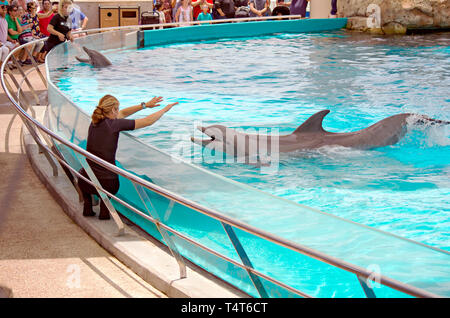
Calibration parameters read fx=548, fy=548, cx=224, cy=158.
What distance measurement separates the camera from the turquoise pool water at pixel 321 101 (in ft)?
21.4

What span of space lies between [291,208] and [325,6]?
21.3m

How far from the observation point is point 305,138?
23.1ft

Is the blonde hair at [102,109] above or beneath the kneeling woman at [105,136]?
above

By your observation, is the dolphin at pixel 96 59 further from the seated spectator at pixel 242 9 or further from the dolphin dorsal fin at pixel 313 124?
the dolphin dorsal fin at pixel 313 124

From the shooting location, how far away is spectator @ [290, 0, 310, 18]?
20984 millimetres

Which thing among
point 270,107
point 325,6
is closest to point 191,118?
point 270,107

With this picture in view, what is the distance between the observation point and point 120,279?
374 cm

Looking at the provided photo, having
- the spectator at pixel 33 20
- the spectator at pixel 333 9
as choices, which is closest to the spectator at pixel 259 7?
the spectator at pixel 333 9

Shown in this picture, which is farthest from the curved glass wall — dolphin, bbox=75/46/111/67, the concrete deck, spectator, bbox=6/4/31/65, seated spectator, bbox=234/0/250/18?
seated spectator, bbox=234/0/250/18

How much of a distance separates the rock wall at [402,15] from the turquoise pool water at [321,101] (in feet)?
→ 3.27

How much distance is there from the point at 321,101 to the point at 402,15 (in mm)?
10967

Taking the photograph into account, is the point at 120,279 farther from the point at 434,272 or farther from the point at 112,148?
the point at 434,272

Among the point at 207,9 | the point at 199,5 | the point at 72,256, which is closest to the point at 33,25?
the point at 199,5
